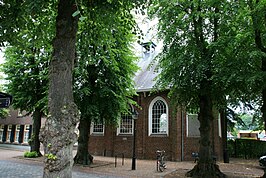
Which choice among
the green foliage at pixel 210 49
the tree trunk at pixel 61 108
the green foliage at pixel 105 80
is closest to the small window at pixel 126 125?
the green foliage at pixel 105 80

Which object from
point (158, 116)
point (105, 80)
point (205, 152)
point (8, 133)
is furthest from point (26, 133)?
point (205, 152)

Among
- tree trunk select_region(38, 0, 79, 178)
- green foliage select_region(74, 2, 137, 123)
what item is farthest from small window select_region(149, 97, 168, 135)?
tree trunk select_region(38, 0, 79, 178)

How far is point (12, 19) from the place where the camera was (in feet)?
22.8

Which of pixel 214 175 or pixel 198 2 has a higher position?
pixel 198 2

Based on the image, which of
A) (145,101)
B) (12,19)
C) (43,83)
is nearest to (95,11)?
(12,19)

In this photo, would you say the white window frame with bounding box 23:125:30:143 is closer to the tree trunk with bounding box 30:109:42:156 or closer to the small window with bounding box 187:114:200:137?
the tree trunk with bounding box 30:109:42:156

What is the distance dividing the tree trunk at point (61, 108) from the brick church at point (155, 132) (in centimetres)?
1284

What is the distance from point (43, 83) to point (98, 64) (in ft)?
17.5

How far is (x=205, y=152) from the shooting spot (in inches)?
437

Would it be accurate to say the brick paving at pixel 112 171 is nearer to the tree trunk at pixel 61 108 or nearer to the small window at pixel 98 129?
the tree trunk at pixel 61 108

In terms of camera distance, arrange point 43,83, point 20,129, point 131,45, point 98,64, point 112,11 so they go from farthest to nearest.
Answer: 1. point 20,129
2. point 43,83
3. point 131,45
4. point 98,64
5. point 112,11

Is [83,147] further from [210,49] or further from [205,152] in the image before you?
[210,49]

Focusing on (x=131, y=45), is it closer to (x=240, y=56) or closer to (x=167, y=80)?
(x=167, y=80)

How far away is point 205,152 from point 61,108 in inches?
337
